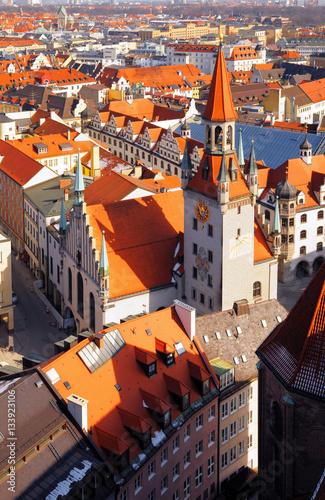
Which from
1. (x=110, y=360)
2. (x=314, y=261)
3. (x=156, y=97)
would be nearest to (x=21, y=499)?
(x=110, y=360)

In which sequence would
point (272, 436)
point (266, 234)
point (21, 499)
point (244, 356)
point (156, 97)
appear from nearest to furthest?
point (21, 499), point (272, 436), point (244, 356), point (266, 234), point (156, 97)

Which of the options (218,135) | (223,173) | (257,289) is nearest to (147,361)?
(223,173)

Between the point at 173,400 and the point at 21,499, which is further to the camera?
the point at 173,400

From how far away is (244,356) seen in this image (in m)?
58.6

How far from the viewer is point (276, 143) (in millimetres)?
116875

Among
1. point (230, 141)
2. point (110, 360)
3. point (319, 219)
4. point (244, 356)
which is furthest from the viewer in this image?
point (319, 219)

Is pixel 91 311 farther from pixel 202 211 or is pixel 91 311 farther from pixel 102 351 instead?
pixel 102 351

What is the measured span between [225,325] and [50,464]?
2044 centimetres

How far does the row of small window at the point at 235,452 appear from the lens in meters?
56.8

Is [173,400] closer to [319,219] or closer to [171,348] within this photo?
[171,348]

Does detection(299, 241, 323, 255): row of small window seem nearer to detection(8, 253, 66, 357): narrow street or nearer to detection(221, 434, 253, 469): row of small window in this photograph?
detection(8, 253, 66, 357): narrow street

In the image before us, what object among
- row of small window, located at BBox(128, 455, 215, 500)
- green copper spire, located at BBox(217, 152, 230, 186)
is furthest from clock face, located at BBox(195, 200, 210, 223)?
row of small window, located at BBox(128, 455, 215, 500)

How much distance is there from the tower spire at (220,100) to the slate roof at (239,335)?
1680cm

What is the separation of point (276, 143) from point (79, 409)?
7925 cm
